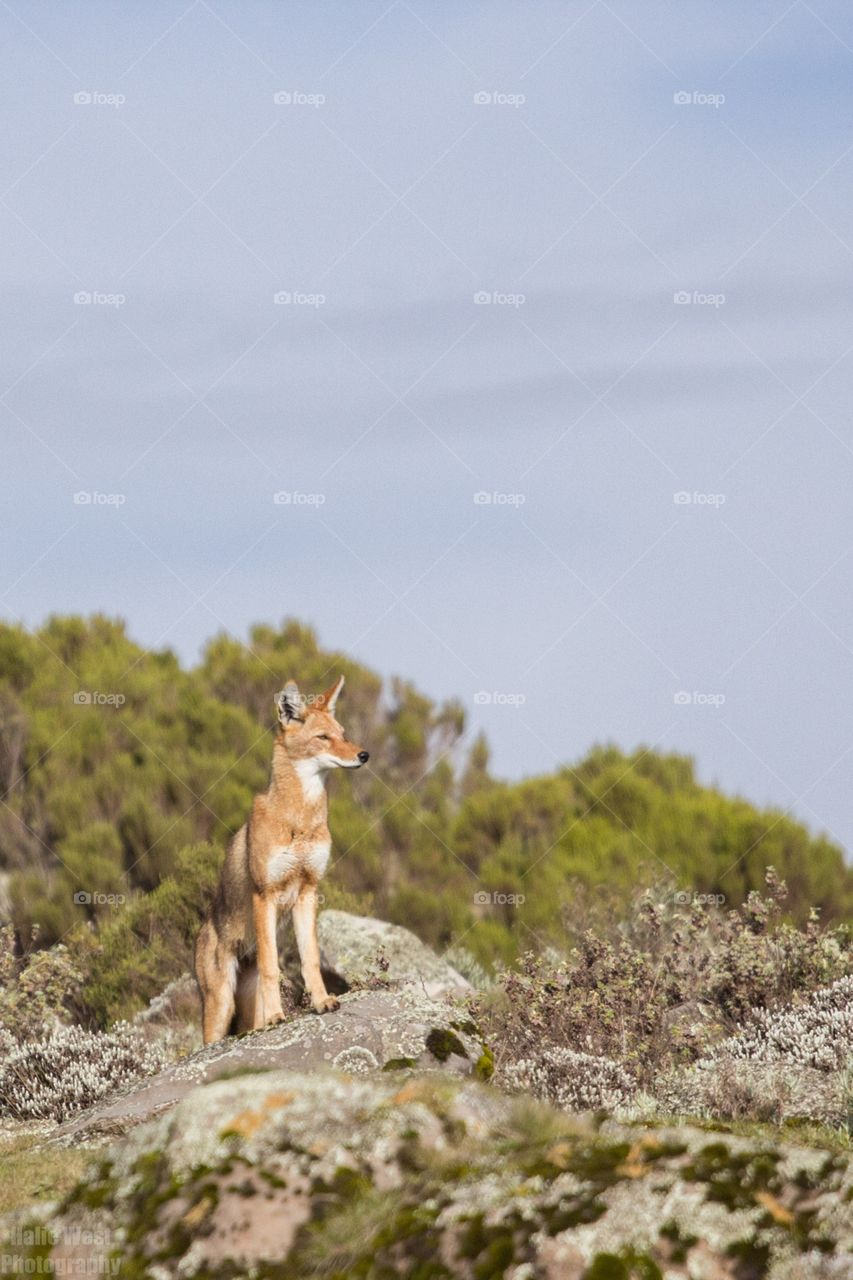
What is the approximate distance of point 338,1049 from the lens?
29.1ft

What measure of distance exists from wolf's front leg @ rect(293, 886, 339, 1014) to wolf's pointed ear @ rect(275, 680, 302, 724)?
1.11m

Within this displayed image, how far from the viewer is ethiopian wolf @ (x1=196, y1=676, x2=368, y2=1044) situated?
9.48m

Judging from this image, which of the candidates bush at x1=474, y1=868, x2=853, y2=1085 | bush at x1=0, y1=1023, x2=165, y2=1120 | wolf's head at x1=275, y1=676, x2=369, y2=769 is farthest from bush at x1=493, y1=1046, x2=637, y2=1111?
bush at x1=0, y1=1023, x2=165, y2=1120

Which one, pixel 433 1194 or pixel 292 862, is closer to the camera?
pixel 433 1194

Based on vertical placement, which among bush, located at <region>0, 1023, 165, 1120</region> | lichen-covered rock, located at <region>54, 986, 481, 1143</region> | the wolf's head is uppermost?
the wolf's head

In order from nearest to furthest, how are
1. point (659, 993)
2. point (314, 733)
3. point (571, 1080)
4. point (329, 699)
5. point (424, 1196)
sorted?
point (424, 1196) → point (314, 733) → point (329, 699) → point (571, 1080) → point (659, 993)

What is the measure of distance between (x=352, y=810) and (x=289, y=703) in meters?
15.6

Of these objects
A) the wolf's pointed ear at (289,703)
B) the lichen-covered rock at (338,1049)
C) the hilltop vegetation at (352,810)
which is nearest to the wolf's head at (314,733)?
the wolf's pointed ear at (289,703)

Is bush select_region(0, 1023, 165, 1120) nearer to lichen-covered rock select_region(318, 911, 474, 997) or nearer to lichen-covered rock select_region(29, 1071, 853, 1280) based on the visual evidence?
lichen-covered rock select_region(318, 911, 474, 997)

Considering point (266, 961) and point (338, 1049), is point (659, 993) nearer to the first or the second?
point (266, 961)

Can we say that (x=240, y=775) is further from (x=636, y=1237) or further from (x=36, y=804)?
(x=636, y=1237)

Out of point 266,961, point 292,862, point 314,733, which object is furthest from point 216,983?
point 314,733

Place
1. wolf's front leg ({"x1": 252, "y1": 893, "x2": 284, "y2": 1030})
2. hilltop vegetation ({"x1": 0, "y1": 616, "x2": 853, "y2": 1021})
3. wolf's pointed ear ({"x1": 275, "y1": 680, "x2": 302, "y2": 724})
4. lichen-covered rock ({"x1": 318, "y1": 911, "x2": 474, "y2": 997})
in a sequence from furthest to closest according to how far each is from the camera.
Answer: hilltop vegetation ({"x1": 0, "y1": 616, "x2": 853, "y2": 1021}), lichen-covered rock ({"x1": 318, "y1": 911, "x2": 474, "y2": 997}), wolf's pointed ear ({"x1": 275, "y1": 680, "x2": 302, "y2": 724}), wolf's front leg ({"x1": 252, "y1": 893, "x2": 284, "y2": 1030})

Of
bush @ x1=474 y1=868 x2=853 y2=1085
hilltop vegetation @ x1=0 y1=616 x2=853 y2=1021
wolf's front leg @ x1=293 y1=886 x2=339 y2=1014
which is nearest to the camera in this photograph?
wolf's front leg @ x1=293 y1=886 x2=339 y2=1014
